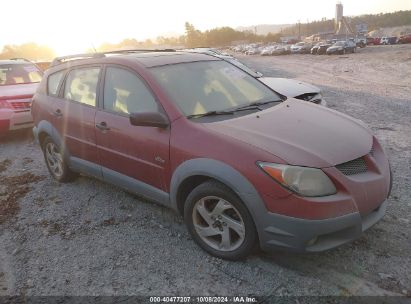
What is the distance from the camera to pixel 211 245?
348 cm

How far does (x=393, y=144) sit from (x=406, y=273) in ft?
11.9

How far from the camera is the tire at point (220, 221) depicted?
315 centimetres

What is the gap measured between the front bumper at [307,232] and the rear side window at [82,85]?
7.98 ft

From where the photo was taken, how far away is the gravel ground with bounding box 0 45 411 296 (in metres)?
3.09

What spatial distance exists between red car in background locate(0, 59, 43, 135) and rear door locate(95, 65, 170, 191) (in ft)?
14.5

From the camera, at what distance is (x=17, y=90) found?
8.34 meters

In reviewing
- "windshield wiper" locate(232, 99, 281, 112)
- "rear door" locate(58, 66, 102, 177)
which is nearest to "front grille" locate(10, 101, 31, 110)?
"rear door" locate(58, 66, 102, 177)

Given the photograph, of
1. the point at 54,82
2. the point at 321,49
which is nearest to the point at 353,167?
the point at 54,82

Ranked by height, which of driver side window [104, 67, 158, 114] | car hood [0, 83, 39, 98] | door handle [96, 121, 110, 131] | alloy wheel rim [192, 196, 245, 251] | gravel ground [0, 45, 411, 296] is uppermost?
driver side window [104, 67, 158, 114]

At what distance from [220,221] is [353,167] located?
45.2 inches

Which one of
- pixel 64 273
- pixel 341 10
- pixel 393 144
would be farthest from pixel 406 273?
pixel 341 10

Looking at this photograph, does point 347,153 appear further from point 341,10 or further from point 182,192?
point 341,10

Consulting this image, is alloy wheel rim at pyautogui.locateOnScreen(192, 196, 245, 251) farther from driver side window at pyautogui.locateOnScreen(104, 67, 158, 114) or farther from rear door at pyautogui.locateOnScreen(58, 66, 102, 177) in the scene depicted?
rear door at pyautogui.locateOnScreen(58, 66, 102, 177)

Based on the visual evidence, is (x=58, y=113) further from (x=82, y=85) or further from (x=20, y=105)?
(x=20, y=105)
